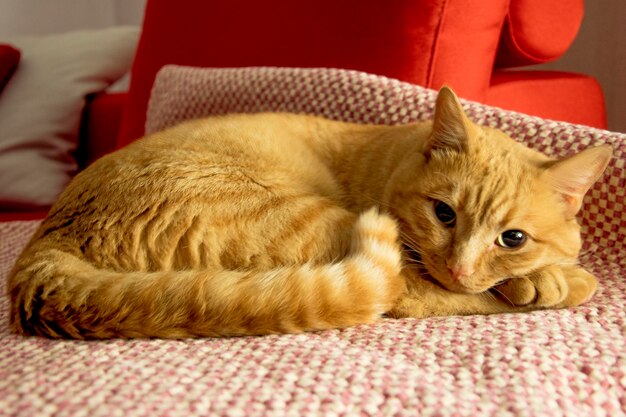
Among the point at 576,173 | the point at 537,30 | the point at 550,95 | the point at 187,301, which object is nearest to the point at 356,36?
the point at 537,30

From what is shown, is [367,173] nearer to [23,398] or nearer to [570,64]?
[23,398]

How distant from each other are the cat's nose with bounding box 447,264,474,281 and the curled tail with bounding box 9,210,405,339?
0.21m

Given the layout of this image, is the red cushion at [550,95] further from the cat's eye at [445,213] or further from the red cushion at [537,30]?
the cat's eye at [445,213]

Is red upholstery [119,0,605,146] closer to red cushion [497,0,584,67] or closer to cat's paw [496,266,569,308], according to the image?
red cushion [497,0,584,67]

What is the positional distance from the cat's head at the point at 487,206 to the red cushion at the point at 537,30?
665 millimetres

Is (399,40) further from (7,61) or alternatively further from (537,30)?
(7,61)

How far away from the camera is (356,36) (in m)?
1.81

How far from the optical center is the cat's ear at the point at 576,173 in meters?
1.20

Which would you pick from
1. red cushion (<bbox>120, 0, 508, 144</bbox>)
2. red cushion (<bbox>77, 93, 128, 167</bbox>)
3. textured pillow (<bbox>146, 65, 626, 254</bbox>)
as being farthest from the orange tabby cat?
red cushion (<bbox>77, 93, 128, 167</bbox>)

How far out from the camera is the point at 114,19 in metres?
4.43

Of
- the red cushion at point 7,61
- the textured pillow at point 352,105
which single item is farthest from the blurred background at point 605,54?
the red cushion at point 7,61

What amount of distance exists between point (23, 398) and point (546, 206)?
1.05m

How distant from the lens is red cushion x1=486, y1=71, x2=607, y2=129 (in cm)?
197

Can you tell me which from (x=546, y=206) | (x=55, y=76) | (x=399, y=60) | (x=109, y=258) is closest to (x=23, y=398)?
(x=109, y=258)
